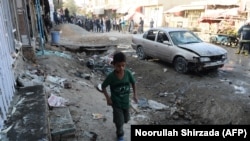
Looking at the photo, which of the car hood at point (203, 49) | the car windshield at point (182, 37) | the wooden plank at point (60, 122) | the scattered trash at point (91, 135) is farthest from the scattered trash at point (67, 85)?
the car windshield at point (182, 37)

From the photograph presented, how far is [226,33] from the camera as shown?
54.4 feet

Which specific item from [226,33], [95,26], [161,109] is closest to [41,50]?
[161,109]

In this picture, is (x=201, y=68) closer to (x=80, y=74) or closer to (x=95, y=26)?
(x=80, y=74)

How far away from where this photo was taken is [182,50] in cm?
867

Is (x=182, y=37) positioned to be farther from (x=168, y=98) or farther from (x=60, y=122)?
(x=60, y=122)

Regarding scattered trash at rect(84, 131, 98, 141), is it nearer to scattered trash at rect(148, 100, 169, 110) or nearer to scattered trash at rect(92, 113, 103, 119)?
scattered trash at rect(92, 113, 103, 119)

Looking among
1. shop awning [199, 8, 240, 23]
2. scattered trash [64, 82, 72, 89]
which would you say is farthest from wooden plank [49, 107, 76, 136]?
shop awning [199, 8, 240, 23]

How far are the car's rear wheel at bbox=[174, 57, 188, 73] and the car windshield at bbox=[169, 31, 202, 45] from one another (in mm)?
670

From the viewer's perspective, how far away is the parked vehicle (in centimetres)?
823

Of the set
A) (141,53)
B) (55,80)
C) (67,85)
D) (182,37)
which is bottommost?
(67,85)

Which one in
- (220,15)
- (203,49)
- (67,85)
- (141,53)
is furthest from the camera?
(220,15)

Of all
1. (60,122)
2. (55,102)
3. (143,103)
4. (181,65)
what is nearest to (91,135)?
(60,122)

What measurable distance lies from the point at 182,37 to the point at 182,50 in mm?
985

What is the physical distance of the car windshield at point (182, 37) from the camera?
9235mm
